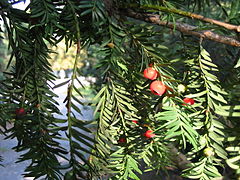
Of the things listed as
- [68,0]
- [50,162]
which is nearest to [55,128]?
[50,162]

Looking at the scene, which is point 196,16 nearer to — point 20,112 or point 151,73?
point 151,73

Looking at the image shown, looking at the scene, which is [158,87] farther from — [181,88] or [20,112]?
[20,112]

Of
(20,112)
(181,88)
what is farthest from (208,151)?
(20,112)

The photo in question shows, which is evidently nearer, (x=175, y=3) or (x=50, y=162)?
(x=50, y=162)

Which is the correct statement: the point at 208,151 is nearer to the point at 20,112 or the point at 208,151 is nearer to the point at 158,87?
the point at 158,87

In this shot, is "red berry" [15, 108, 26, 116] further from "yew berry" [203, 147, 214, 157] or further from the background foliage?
"yew berry" [203, 147, 214, 157]

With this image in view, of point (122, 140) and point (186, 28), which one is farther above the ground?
point (186, 28)

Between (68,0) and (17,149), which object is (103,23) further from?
(17,149)

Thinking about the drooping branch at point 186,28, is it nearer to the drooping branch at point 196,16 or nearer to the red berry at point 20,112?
the drooping branch at point 196,16

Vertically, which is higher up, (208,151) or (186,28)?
(186,28)

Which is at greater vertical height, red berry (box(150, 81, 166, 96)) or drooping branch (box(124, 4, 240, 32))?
drooping branch (box(124, 4, 240, 32))

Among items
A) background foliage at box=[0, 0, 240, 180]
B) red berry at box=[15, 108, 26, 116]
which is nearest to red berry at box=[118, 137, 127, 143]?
background foliage at box=[0, 0, 240, 180]

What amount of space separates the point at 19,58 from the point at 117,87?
0.11 metres

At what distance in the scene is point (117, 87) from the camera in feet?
0.89
